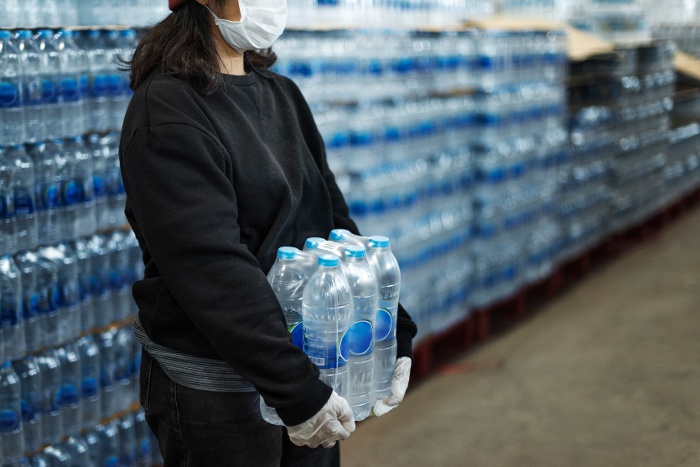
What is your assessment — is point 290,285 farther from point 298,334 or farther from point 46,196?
point 46,196

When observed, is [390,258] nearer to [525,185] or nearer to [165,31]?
[165,31]

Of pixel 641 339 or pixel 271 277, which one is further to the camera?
pixel 641 339

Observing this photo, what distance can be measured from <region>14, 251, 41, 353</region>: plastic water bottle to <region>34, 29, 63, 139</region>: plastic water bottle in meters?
0.44

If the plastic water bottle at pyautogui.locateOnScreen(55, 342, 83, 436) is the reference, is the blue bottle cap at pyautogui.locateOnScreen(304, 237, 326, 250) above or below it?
above

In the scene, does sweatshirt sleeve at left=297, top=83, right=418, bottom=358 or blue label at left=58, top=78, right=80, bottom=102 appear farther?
blue label at left=58, top=78, right=80, bottom=102

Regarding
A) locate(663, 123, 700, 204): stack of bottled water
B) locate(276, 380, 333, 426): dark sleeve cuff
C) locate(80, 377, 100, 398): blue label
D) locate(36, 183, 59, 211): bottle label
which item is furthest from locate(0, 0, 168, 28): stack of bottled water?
locate(663, 123, 700, 204): stack of bottled water

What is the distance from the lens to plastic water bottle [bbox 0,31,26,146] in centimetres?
254

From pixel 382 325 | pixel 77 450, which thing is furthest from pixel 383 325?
pixel 77 450

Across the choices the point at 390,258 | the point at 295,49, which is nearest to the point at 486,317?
the point at 295,49

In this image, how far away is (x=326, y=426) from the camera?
1611mm

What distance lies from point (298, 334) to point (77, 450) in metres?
1.66

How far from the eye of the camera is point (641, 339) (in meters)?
5.25

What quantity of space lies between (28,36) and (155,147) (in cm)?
140

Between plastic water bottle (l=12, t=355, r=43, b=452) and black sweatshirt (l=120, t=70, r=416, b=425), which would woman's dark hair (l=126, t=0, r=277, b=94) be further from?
plastic water bottle (l=12, t=355, r=43, b=452)
